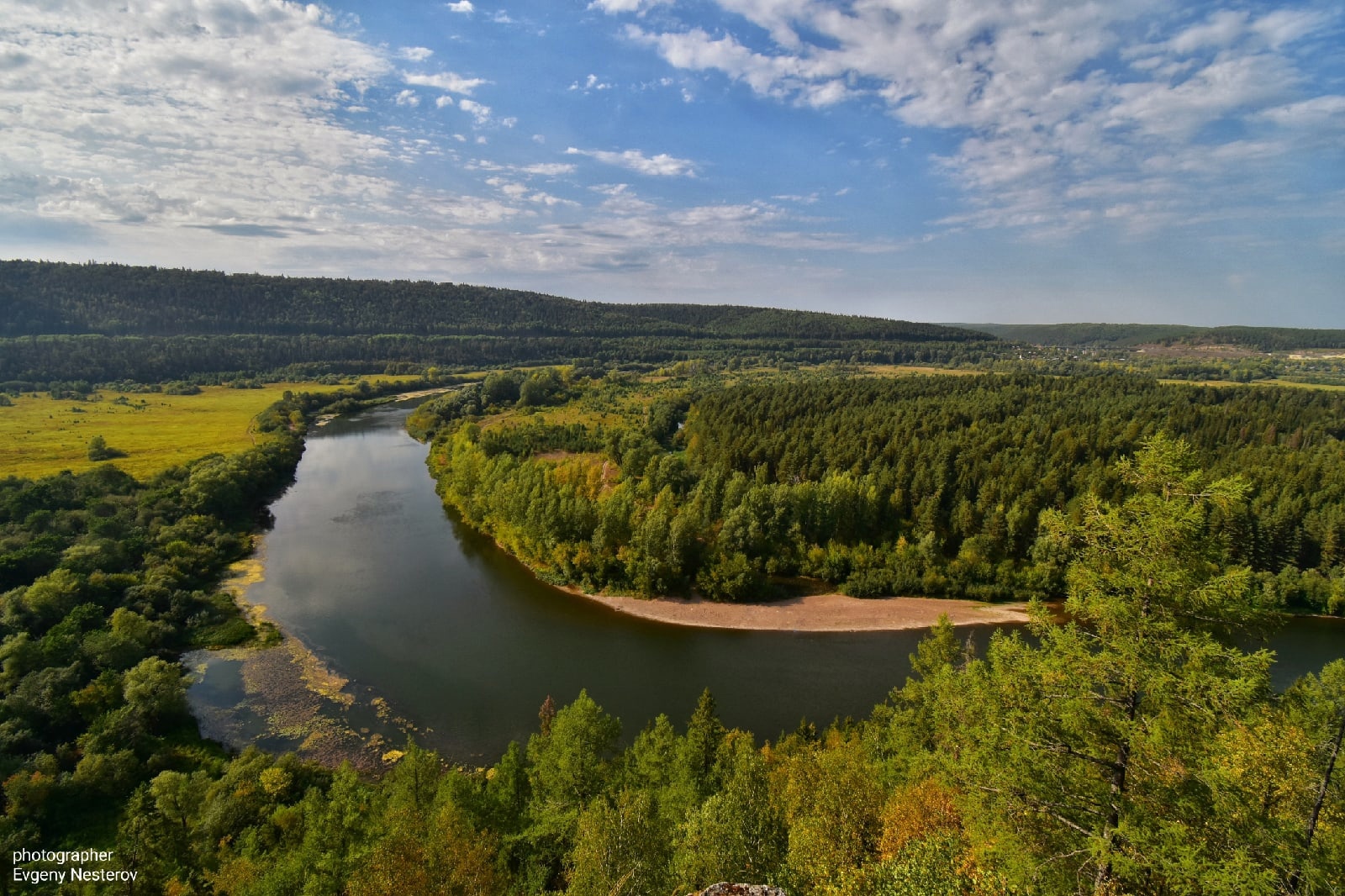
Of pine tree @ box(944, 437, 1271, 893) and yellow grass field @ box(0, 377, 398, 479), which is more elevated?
pine tree @ box(944, 437, 1271, 893)

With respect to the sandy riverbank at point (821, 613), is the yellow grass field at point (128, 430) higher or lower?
higher

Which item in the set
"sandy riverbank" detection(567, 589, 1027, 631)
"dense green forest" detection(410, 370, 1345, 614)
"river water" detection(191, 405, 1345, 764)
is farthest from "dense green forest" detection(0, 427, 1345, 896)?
"dense green forest" detection(410, 370, 1345, 614)

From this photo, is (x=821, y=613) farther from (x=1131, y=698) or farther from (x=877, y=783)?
(x=1131, y=698)

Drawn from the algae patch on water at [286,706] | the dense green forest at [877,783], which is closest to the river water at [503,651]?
the algae patch on water at [286,706]

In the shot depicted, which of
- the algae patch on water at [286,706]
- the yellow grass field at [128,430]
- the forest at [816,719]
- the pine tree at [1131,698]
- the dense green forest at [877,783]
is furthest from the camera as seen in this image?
the yellow grass field at [128,430]

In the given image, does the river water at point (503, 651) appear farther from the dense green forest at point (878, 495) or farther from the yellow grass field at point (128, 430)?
the yellow grass field at point (128, 430)

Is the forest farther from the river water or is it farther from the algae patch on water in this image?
the river water

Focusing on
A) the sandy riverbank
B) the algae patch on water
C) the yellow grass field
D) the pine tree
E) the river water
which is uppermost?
the pine tree
